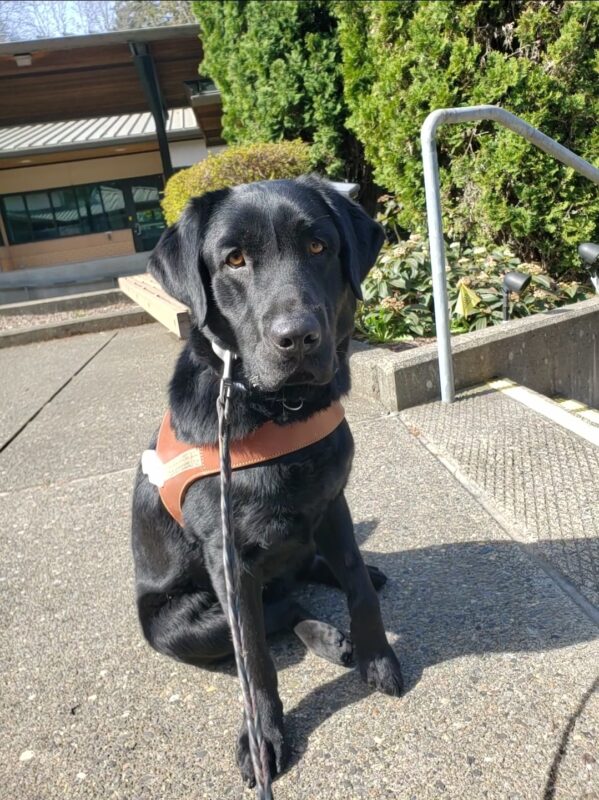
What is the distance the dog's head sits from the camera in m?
1.62

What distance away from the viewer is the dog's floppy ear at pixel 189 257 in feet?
5.93

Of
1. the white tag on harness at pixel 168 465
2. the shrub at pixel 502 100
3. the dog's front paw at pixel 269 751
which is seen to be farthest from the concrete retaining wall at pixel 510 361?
the dog's front paw at pixel 269 751

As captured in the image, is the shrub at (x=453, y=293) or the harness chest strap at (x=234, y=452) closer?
the harness chest strap at (x=234, y=452)

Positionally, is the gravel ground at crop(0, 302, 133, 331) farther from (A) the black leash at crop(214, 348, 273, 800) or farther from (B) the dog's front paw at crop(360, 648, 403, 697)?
(B) the dog's front paw at crop(360, 648, 403, 697)

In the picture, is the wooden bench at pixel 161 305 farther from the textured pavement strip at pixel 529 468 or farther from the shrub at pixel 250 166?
the textured pavement strip at pixel 529 468

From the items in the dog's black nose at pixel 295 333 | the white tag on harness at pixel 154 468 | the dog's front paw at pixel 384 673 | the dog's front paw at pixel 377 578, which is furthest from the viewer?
the dog's front paw at pixel 377 578

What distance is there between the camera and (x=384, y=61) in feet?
18.8

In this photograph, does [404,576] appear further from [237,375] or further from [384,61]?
[384,61]

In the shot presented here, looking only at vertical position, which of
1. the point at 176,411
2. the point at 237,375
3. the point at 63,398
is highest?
the point at 237,375

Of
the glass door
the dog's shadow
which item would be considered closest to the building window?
the glass door

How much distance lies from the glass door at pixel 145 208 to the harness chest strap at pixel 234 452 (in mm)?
17758

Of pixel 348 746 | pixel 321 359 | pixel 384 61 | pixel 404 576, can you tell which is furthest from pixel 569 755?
pixel 384 61

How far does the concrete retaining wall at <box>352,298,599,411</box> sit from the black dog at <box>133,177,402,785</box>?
185 centimetres

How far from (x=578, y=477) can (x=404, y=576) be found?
3.52 feet
